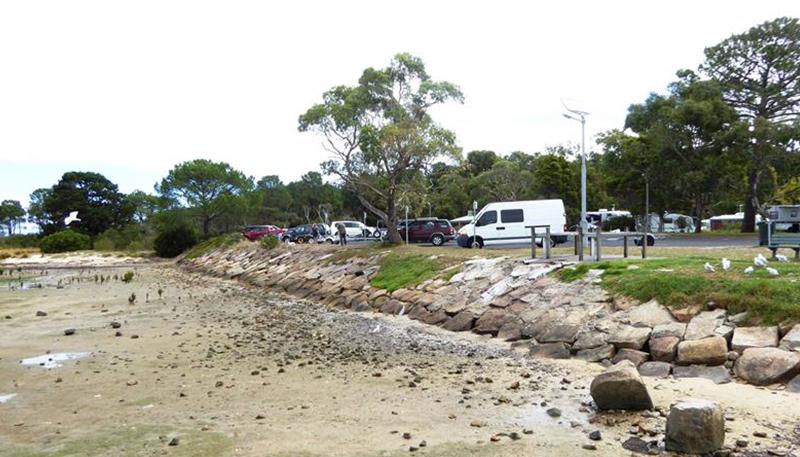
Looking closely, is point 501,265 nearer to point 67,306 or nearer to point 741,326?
point 741,326

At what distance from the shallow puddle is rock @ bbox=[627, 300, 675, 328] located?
28.8 feet

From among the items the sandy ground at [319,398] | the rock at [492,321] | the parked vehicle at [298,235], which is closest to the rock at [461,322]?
the rock at [492,321]

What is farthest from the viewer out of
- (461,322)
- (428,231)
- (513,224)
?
(428,231)

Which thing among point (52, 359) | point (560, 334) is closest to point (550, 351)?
point (560, 334)

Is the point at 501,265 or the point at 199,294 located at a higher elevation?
the point at 501,265

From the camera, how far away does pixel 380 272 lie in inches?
717

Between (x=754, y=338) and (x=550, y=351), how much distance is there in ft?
8.81

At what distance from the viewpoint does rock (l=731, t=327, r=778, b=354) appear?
23.3ft

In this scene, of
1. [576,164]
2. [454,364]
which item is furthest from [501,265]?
[576,164]

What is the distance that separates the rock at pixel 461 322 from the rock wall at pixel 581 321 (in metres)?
0.02

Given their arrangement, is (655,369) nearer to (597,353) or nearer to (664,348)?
(664,348)

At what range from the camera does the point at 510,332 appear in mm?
10297

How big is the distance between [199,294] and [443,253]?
28.8 feet

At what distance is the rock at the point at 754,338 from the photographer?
7.11m
